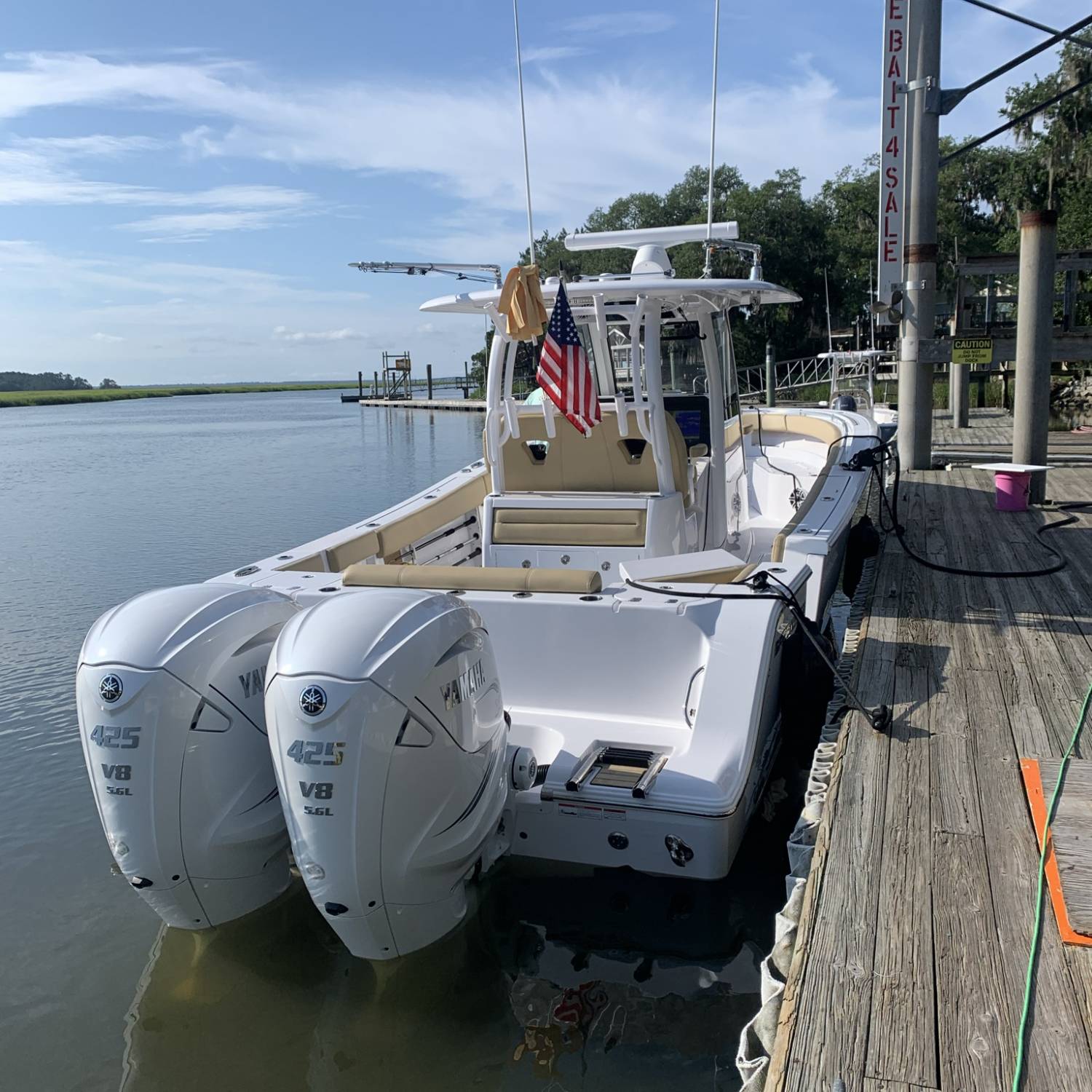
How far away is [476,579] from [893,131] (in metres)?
6.70

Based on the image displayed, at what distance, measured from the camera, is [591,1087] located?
2.99 m

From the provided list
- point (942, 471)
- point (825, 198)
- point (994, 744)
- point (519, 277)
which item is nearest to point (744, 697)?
point (994, 744)

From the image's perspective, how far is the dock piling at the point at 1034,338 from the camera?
7.69 m

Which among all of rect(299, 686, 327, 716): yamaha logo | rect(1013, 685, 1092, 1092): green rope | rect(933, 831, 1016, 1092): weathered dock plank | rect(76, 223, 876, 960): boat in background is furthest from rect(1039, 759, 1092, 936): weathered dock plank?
rect(299, 686, 327, 716): yamaha logo

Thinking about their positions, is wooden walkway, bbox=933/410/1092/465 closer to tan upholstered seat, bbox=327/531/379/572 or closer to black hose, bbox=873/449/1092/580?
black hose, bbox=873/449/1092/580

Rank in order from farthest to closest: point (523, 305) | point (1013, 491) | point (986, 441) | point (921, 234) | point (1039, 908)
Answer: point (986, 441) < point (921, 234) < point (1013, 491) < point (523, 305) < point (1039, 908)

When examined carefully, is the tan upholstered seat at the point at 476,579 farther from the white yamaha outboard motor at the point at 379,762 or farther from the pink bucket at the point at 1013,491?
the pink bucket at the point at 1013,491

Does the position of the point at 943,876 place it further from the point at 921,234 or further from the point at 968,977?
the point at 921,234

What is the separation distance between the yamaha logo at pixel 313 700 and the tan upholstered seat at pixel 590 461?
2.90m

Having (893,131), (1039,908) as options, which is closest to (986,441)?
(893,131)

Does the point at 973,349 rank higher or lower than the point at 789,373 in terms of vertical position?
lower

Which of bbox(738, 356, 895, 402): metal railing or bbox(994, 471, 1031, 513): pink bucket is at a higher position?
bbox(738, 356, 895, 402): metal railing

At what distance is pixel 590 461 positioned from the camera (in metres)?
5.46

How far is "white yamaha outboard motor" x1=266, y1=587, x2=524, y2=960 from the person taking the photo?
276 centimetres
